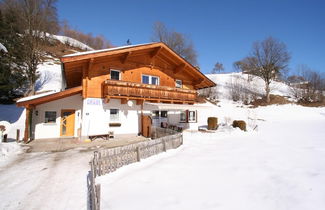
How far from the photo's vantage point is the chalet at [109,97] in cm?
1331

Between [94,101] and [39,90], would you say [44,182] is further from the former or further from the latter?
[39,90]

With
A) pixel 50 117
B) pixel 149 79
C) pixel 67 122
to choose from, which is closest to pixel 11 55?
pixel 50 117

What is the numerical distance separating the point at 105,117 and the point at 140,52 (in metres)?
6.77

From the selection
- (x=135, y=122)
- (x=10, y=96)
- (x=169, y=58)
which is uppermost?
(x=169, y=58)

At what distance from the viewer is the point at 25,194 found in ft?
17.2

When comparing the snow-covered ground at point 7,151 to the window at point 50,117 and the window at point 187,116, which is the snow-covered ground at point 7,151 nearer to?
the window at point 50,117

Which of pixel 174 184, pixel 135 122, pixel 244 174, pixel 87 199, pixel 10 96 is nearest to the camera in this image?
pixel 87 199

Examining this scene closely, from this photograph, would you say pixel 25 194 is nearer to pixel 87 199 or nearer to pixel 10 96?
pixel 87 199

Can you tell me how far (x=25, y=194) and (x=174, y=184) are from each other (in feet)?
15.5

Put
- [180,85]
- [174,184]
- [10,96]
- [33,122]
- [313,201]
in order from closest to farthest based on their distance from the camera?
[313,201] → [174,184] → [33,122] → [180,85] → [10,96]

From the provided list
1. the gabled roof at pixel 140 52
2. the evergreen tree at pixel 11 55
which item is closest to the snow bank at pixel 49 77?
the evergreen tree at pixel 11 55

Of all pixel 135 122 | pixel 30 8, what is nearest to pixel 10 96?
pixel 30 8

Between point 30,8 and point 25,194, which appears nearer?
point 25,194

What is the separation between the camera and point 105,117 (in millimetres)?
14047
